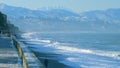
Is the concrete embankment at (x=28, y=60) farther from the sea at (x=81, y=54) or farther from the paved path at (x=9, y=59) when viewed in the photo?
the sea at (x=81, y=54)

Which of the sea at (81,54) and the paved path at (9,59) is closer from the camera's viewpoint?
the paved path at (9,59)

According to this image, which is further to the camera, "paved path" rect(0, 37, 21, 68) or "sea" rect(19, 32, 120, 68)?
"sea" rect(19, 32, 120, 68)

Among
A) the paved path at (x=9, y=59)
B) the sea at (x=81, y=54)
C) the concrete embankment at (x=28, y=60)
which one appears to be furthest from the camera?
the sea at (x=81, y=54)

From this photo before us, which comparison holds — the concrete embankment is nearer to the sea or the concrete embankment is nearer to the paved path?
the paved path

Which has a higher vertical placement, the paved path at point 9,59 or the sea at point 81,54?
the paved path at point 9,59

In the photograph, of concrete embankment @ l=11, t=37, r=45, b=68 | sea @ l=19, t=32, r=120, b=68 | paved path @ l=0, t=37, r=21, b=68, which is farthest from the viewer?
sea @ l=19, t=32, r=120, b=68

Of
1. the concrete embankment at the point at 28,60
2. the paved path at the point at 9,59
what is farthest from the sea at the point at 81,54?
the concrete embankment at the point at 28,60

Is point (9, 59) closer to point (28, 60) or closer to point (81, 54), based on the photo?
point (28, 60)

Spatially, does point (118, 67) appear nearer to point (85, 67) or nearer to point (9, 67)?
point (85, 67)

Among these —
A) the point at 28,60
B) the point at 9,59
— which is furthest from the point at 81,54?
the point at 28,60

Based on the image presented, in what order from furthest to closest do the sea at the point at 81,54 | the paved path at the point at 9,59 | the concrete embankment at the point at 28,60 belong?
the sea at the point at 81,54
the paved path at the point at 9,59
the concrete embankment at the point at 28,60

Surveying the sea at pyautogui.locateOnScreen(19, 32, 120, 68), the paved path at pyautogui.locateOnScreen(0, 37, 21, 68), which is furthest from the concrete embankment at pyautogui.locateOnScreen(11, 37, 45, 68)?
the sea at pyautogui.locateOnScreen(19, 32, 120, 68)

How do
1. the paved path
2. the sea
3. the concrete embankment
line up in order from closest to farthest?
the concrete embankment → the paved path → the sea

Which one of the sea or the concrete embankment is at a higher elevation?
the concrete embankment
